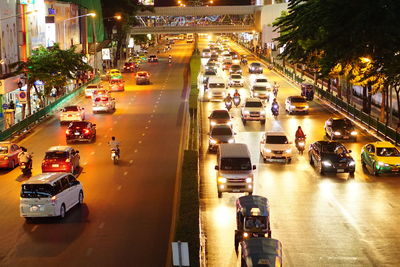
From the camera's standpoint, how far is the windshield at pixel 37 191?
89.6ft

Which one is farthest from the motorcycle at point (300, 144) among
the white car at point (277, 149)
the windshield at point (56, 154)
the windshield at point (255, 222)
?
the windshield at point (255, 222)

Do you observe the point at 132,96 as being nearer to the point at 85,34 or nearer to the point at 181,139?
the point at 181,139

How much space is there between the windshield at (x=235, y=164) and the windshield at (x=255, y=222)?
26.2ft

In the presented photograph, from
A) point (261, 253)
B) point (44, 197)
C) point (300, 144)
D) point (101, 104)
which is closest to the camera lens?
point (261, 253)

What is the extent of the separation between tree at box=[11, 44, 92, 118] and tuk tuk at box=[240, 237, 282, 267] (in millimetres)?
39469

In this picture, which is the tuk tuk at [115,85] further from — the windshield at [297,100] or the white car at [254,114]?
the white car at [254,114]

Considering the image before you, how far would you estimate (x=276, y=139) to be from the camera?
40.0 meters

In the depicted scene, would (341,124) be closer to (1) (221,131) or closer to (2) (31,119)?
(1) (221,131)

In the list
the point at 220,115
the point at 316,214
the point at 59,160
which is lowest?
the point at 316,214

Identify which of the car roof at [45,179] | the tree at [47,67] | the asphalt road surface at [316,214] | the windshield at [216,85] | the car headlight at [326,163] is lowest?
the asphalt road surface at [316,214]

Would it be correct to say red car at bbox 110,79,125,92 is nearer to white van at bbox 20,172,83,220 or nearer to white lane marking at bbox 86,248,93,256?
white van at bbox 20,172,83,220

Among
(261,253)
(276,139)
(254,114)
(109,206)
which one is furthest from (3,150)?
(261,253)

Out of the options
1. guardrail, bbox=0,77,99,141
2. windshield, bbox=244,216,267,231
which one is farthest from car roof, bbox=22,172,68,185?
guardrail, bbox=0,77,99,141

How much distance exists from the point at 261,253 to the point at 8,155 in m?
21.9
